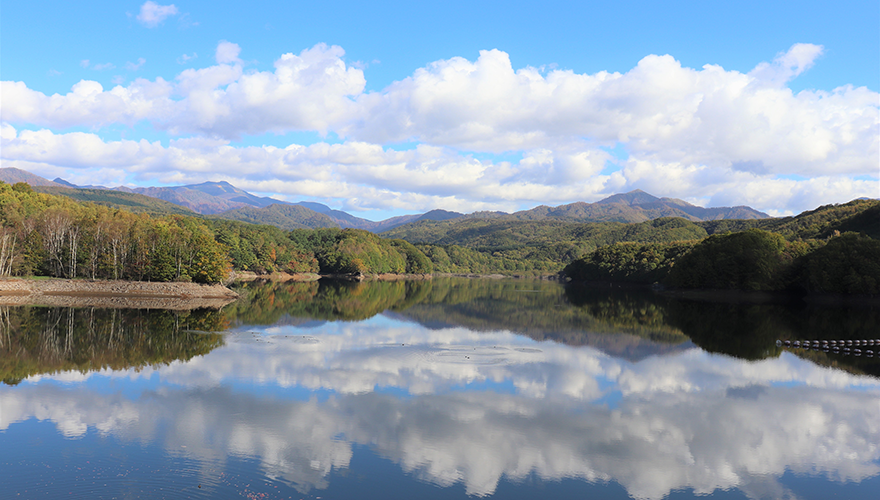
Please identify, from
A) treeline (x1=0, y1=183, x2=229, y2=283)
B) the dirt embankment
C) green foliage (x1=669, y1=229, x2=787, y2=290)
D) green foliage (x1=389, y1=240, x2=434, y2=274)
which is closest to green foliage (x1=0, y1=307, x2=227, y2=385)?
the dirt embankment

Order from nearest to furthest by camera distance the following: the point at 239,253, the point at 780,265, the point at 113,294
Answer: the point at 113,294
the point at 780,265
the point at 239,253

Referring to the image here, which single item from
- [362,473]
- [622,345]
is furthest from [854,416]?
[362,473]

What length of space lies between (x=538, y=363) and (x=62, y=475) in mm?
21080

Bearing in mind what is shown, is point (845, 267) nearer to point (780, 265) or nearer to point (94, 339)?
point (780, 265)

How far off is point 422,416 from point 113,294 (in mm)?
56099

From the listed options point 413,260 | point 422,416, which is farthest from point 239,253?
point 422,416

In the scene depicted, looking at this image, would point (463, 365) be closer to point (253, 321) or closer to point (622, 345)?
point (622, 345)

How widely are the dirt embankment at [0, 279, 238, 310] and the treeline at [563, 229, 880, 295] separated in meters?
78.1

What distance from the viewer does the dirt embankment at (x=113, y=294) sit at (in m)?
51.8

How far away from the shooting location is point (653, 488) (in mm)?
12578

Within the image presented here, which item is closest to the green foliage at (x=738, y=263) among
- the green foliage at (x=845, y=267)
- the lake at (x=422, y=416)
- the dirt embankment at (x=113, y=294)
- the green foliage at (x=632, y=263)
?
the green foliage at (x=845, y=267)

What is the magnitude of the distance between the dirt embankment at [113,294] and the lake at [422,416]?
17.1m

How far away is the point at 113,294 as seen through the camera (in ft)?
194

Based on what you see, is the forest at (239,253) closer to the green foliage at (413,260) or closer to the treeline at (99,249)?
the treeline at (99,249)
